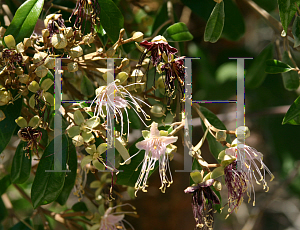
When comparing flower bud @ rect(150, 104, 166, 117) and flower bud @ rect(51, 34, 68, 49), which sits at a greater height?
flower bud @ rect(51, 34, 68, 49)

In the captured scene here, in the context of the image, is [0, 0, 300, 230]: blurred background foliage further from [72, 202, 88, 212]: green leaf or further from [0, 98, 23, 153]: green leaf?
[0, 98, 23, 153]: green leaf

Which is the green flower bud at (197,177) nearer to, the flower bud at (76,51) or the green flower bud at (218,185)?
the green flower bud at (218,185)

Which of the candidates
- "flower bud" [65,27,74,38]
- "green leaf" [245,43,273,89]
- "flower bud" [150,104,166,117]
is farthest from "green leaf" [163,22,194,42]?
"green leaf" [245,43,273,89]

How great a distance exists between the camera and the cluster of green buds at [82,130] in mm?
784

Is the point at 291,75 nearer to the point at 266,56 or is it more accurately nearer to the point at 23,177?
A: the point at 266,56

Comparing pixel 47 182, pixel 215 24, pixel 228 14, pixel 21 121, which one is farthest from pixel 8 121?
pixel 228 14

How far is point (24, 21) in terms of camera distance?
867mm

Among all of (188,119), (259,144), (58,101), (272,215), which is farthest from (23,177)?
(272,215)

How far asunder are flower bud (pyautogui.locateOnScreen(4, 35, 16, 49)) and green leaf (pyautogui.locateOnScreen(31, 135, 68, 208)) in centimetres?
25

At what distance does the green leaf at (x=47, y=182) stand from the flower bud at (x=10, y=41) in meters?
0.25

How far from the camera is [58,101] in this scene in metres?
0.83

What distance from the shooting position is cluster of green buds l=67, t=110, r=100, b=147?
78 centimetres

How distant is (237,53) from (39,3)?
118 cm

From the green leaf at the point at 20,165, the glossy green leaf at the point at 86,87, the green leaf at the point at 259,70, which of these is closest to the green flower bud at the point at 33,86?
the green leaf at the point at 20,165
